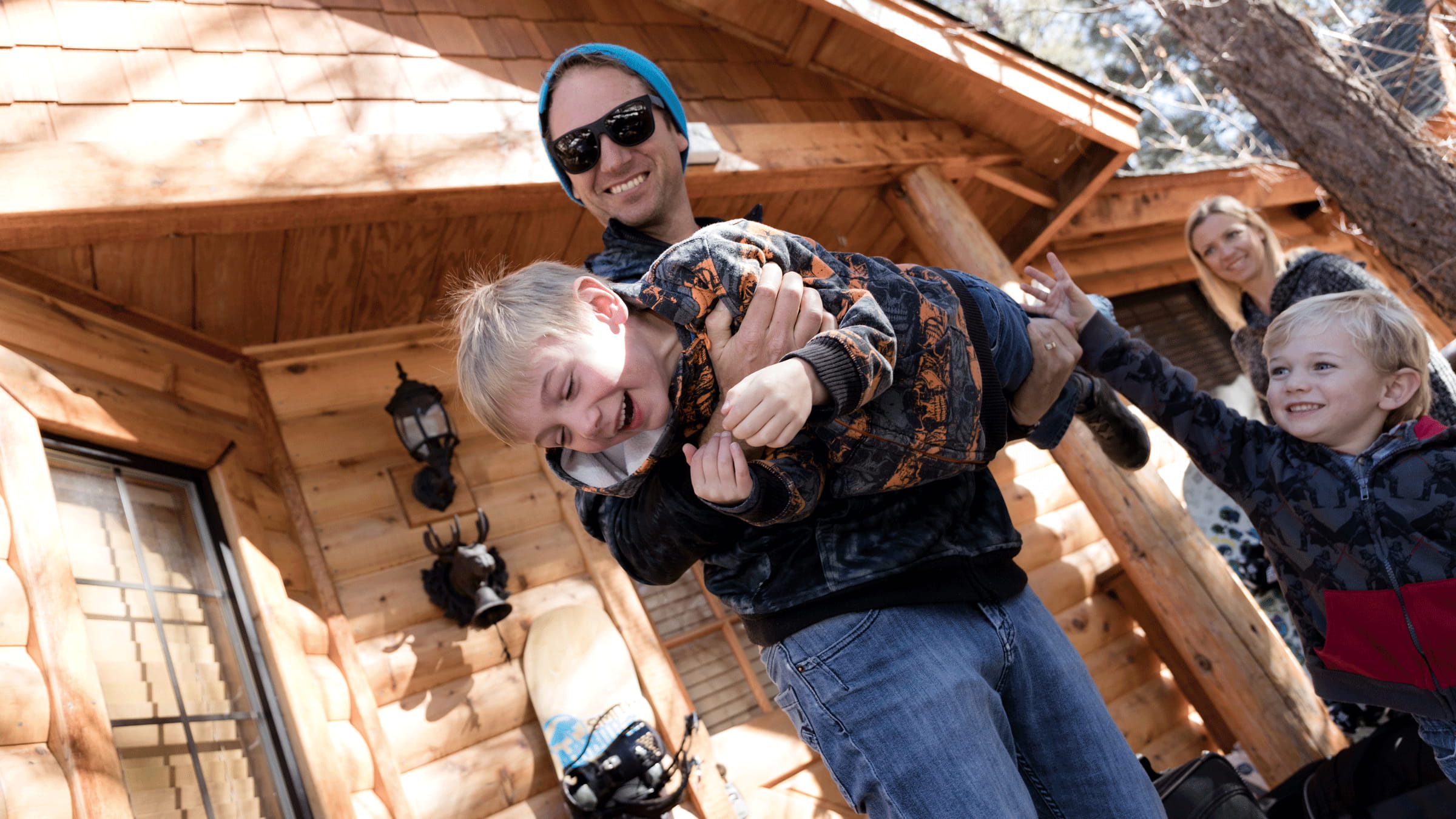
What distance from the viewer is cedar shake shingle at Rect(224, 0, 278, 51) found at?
296 cm

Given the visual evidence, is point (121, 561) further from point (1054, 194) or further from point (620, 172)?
point (1054, 194)

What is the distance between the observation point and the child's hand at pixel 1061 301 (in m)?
2.10

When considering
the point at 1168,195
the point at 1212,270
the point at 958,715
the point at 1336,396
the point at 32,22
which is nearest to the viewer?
the point at 958,715

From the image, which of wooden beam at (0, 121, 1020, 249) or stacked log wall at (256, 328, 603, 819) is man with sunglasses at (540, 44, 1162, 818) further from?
stacked log wall at (256, 328, 603, 819)

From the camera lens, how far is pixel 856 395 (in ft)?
4.16

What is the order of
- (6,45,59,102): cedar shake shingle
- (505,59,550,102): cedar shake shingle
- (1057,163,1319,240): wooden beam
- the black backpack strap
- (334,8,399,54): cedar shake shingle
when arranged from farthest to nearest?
1. (1057,163,1319,240): wooden beam
2. (505,59,550,102): cedar shake shingle
3. (334,8,399,54): cedar shake shingle
4. (6,45,59,102): cedar shake shingle
5. the black backpack strap

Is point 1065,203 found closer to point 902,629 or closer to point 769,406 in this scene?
point 902,629

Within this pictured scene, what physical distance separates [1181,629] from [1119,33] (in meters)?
2.95

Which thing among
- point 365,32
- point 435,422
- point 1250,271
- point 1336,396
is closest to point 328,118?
point 365,32

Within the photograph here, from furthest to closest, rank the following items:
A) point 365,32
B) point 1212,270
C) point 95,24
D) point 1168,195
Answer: point 1168,195, point 1212,270, point 365,32, point 95,24

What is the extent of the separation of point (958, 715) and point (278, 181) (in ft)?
7.81

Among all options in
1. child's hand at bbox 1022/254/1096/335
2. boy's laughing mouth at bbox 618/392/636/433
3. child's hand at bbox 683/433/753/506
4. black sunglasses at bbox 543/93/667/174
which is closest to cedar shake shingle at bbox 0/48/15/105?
black sunglasses at bbox 543/93/667/174

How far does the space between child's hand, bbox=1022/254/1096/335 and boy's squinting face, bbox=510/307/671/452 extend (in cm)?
106

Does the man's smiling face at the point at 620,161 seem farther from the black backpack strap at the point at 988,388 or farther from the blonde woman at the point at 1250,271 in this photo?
the blonde woman at the point at 1250,271
